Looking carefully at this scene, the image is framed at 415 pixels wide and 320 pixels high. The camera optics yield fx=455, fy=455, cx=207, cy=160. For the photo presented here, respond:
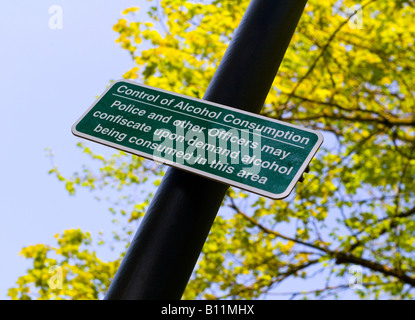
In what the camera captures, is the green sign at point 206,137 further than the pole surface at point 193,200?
Yes

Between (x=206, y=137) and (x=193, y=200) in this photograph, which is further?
(x=206, y=137)

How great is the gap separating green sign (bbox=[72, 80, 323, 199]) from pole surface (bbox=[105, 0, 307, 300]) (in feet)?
0.27

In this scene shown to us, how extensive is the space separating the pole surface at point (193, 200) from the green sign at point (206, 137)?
0.08 m

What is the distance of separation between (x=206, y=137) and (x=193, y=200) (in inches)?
10.7

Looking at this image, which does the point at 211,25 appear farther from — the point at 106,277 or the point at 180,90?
the point at 106,277

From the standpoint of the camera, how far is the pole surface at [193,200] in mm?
1412

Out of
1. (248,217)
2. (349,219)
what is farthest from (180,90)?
(349,219)

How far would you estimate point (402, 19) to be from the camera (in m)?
Answer: 6.93

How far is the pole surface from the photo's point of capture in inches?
55.6

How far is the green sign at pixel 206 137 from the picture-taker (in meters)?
1.55

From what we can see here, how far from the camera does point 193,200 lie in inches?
61.1

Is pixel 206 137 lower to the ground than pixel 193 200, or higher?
higher

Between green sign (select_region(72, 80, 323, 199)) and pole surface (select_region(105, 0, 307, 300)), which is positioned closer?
pole surface (select_region(105, 0, 307, 300))
